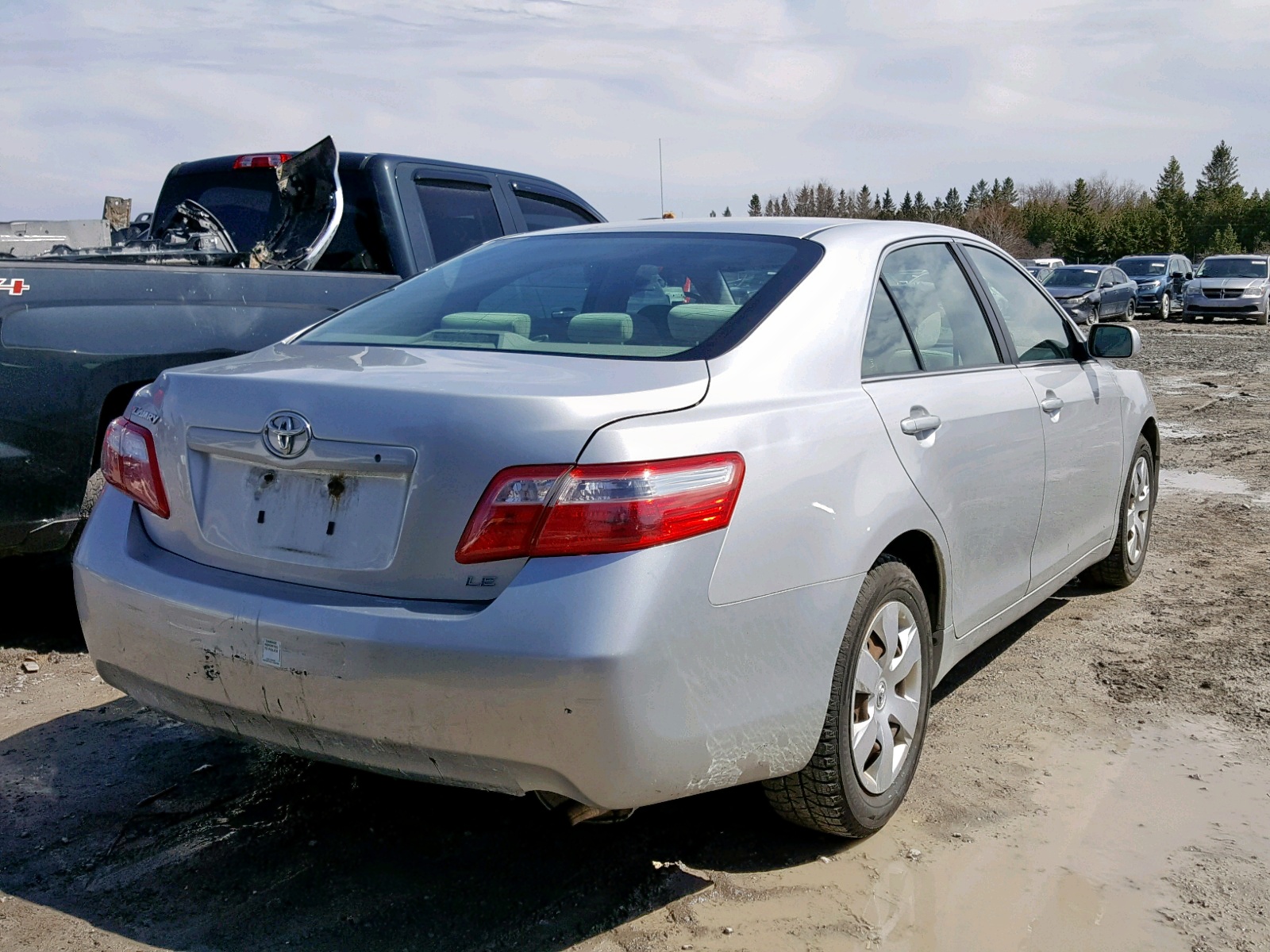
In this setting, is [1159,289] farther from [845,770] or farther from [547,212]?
[845,770]

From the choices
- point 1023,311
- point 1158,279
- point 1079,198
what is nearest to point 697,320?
point 1023,311

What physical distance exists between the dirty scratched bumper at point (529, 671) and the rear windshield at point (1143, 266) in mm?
31847

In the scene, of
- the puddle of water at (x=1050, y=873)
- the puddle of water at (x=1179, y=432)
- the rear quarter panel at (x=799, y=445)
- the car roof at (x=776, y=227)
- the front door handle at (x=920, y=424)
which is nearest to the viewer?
the rear quarter panel at (x=799, y=445)

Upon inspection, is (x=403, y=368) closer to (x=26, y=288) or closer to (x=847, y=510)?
(x=847, y=510)

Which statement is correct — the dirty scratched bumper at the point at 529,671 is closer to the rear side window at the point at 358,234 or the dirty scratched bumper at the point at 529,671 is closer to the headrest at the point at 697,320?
the headrest at the point at 697,320

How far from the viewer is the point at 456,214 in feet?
20.7

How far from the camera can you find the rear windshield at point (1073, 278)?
26.3 meters

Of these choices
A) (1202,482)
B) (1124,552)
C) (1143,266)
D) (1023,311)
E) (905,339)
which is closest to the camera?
(905,339)

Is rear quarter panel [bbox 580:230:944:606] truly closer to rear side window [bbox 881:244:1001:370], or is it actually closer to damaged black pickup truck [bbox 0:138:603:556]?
rear side window [bbox 881:244:1001:370]

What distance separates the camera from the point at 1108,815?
131 inches

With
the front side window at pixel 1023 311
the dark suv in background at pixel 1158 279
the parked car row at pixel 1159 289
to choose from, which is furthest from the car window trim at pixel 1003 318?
the dark suv in background at pixel 1158 279

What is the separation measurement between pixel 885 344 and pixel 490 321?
109 cm

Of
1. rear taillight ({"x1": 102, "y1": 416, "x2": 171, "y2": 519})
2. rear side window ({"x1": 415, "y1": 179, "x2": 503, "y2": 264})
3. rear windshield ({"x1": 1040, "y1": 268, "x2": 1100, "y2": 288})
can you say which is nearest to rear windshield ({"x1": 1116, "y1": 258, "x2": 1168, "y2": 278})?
rear windshield ({"x1": 1040, "y1": 268, "x2": 1100, "y2": 288})

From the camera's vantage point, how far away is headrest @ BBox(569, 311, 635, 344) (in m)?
3.04
